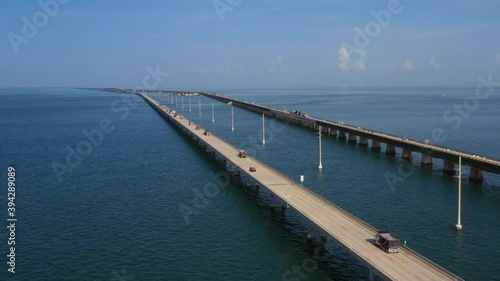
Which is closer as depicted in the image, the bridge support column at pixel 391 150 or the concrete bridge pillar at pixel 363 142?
the bridge support column at pixel 391 150

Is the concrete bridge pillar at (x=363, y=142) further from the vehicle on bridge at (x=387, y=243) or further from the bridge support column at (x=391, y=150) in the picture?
the vehicle on bridge at (x=387, y=243)

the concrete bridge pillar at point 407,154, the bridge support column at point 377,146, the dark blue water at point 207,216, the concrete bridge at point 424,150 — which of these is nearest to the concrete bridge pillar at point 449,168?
the concrete bridge at point 424,150

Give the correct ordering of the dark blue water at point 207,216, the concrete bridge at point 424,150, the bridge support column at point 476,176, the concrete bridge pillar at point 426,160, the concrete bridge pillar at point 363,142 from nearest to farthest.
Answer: the dark blue water at point 207,216, the concrete bridge at point 424,150, the bridge support column at point 476,176, the concrete bridge pillar at point 426,160, the concrete bridge pillar at point 363,142

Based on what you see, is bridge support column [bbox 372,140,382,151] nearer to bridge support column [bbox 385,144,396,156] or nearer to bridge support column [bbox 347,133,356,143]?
A: bridge support column [bbox 385,144,396,156]

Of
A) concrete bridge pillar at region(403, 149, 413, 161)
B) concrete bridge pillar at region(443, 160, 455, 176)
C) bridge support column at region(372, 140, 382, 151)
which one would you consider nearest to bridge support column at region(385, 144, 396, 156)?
bridge support column at region(372, 140, 382, 151)

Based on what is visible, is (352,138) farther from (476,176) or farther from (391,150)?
(476,176)

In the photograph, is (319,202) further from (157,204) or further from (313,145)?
(313,145)

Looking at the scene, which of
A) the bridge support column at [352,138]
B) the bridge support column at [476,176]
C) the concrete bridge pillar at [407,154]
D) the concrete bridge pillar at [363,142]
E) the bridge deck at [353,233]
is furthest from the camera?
the bridge support column at [352,138]

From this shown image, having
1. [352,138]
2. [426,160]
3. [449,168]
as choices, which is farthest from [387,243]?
[352,138]

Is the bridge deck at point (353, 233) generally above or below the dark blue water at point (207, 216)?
above
